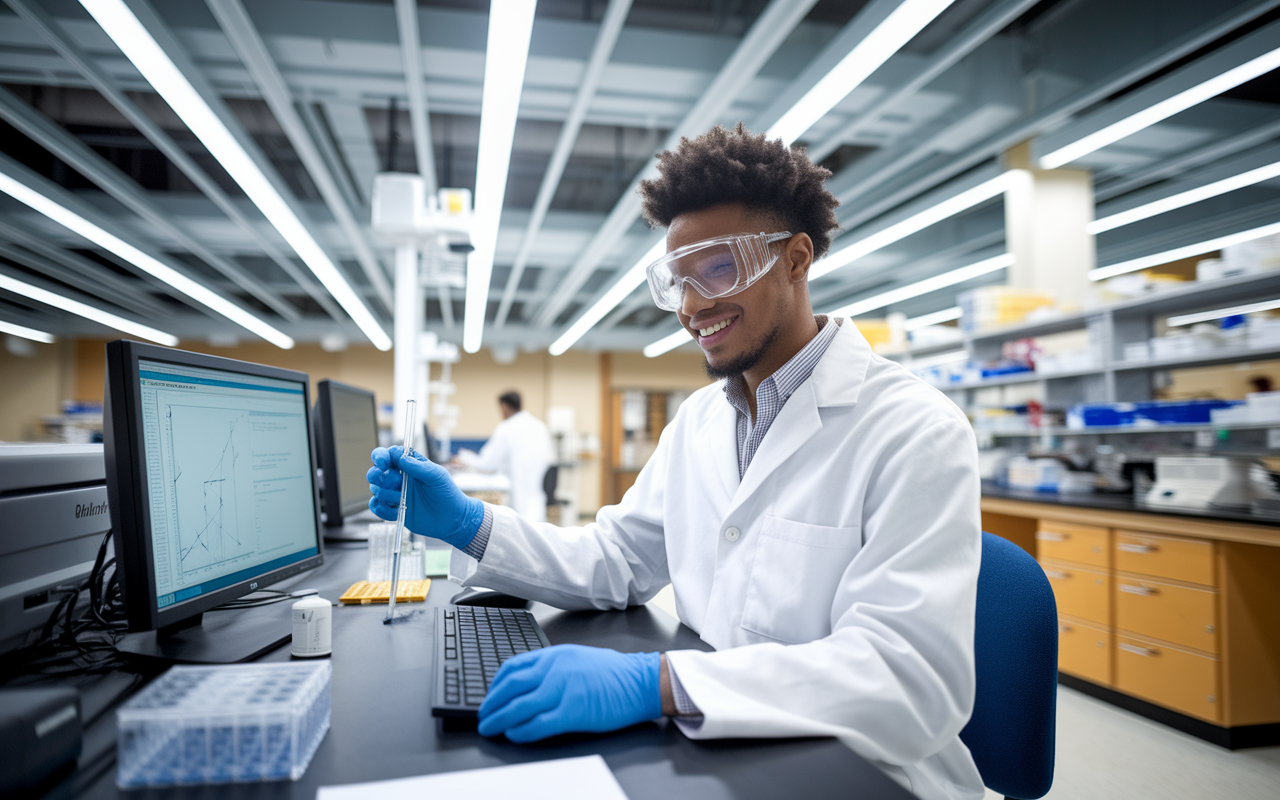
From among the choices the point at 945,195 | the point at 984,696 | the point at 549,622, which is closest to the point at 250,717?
the point at 549,622

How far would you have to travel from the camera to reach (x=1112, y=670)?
282 cm

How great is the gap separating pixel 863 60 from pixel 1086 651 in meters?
2.73

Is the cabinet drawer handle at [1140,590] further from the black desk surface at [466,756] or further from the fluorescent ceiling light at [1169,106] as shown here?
the black desk surface at [466,756]

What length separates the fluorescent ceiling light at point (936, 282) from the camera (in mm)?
6375

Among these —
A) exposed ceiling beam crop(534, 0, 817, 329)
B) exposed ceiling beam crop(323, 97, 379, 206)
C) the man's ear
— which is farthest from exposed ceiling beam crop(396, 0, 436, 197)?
the man's ear

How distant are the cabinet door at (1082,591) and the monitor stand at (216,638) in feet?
9.68

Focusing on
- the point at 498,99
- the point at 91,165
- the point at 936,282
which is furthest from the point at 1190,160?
the point at 91,165

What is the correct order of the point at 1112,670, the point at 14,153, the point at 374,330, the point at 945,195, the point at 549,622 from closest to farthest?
the point at 549,622, the point at 1112,670, the point at 945,195, the point at 14,153, the point at 374,330

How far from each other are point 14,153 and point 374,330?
393cm

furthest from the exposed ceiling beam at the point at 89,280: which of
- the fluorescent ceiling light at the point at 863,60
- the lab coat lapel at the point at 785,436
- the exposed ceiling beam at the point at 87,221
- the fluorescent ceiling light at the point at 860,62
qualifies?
the lab coat lapel at the point at 785,436

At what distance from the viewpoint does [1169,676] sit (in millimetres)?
2588

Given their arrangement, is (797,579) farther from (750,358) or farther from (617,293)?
(617,293)

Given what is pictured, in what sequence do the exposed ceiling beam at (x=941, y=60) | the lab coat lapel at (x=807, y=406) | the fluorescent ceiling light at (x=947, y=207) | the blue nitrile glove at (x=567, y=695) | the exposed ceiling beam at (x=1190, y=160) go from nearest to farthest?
the blue nitrile glove at (x=567, y=695) < the lab coat lapel at (x=807, y=406) < the exposed ceiling beam at (x=941, y=60) < the exposed ceiling beam at (x=1190, y=160) < the fluorescent ceiling light at (x=947, y=207)

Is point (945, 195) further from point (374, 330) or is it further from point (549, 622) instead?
point (374, 330)
